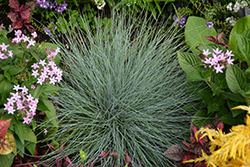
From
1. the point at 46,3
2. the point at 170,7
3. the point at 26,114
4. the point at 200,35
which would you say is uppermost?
the point at 46,3

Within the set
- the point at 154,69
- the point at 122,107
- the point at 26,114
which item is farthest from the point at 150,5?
the point at 26,114

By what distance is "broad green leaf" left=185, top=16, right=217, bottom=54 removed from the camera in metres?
2.22

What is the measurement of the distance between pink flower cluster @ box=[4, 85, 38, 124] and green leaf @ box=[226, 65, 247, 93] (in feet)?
4.09

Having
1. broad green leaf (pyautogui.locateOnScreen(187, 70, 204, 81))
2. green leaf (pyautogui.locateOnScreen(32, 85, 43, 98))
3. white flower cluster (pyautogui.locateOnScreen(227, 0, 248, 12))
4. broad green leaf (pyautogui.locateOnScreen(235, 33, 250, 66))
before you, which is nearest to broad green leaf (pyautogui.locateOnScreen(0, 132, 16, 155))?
green leaf (pyautogui.locateOnScreen(32, 85, 43, 98))

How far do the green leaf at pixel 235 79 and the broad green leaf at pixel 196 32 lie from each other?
0.76m

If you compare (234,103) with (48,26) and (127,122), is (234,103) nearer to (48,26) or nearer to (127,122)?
(127,122)

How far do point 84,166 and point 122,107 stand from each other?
21.8 inches

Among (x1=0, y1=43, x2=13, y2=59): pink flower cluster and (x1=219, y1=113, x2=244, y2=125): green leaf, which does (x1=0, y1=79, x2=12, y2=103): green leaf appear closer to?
(x1=0, y1=43, x2=13, y2=59): pink flower cluster

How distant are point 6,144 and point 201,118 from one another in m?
1.39

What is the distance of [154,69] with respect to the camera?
6.61 ft

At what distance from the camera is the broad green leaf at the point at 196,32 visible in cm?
222

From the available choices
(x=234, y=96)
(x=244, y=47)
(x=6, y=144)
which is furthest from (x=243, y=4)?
(x=6, y=144)

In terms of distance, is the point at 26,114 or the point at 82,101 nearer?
the point at 26,114

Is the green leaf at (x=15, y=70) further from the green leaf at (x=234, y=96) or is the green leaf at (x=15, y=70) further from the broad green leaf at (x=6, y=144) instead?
the green leaf at (x=234, y=96)
